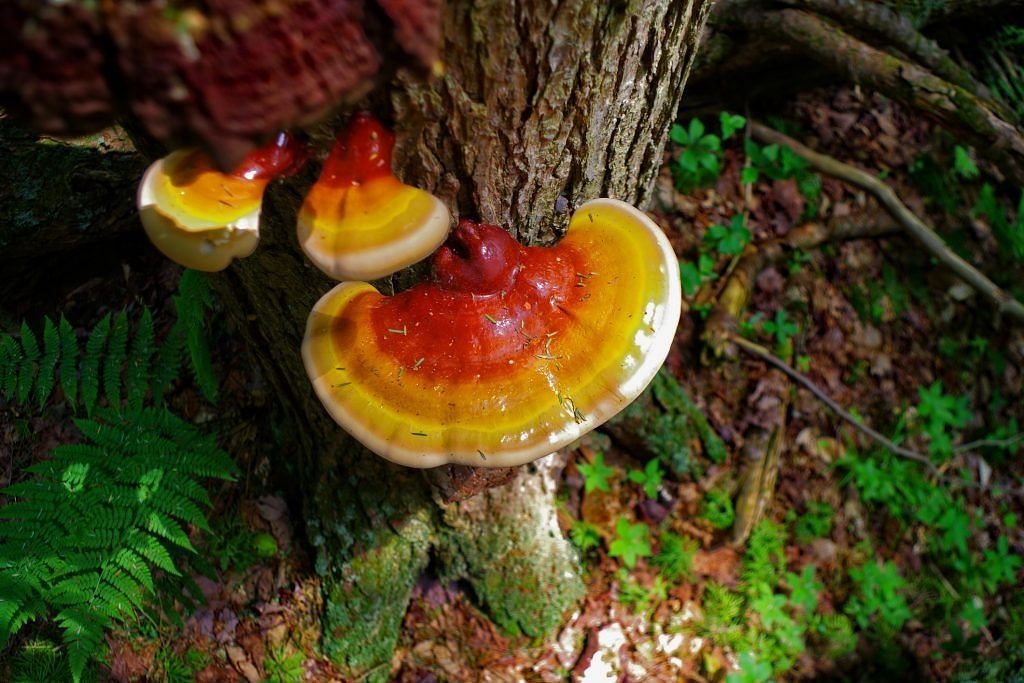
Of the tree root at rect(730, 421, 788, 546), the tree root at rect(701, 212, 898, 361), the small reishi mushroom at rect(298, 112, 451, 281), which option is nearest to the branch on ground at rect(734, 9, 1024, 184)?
the tree root at rect(701, 212, 898, 361)

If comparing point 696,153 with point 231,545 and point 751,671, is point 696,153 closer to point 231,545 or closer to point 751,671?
point 751,671

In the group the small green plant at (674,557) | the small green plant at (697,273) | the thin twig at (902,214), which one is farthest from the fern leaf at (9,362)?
the thin twig at (902,214)

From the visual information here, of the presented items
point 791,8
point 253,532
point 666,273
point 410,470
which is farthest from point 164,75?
point 791,8

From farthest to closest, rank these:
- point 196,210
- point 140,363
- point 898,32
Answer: point 898,32
point 140,363
point 196,210

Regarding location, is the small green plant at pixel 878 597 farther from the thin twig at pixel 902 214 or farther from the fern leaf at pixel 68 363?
the fern leaf at pixel 68 363

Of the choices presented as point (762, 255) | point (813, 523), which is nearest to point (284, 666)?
point (813, 523)

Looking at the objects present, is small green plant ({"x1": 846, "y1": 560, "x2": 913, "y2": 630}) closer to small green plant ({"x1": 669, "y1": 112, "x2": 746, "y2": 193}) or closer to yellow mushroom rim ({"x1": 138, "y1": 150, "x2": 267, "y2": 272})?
small green plant ({"x1": 669, "y1": 112, "x2": 746, "y2": 193})

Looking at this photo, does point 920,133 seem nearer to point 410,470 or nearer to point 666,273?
point 666,273
